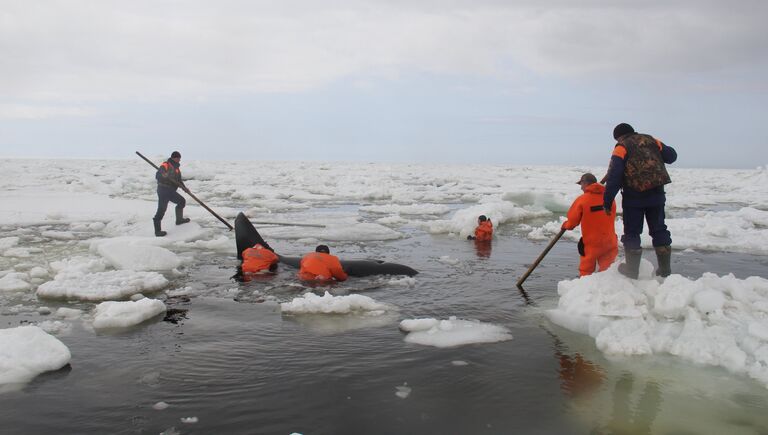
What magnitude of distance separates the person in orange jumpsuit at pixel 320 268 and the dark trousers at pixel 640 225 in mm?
3913

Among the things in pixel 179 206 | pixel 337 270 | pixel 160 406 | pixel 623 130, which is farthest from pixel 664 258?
pixel 179 206

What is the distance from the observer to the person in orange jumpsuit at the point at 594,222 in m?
6.50

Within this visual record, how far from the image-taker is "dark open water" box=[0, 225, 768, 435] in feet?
11.2

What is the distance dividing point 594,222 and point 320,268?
3788 mm

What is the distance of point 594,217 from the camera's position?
6.52 m

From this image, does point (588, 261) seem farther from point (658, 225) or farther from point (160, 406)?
point (160, 406)

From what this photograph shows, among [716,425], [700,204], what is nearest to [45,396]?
[716,425]

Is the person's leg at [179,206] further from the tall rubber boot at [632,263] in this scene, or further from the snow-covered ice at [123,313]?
the tall rubber boot at [632,263]

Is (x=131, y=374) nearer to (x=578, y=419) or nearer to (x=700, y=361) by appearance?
(x=578, y=419)

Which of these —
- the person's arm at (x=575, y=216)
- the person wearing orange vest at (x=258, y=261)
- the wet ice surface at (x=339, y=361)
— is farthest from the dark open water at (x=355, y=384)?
the person wearing orange vest at (x=258, y=261)

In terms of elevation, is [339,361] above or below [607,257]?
below

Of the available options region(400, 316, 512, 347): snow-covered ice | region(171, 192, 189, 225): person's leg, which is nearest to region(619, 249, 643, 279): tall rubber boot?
region(400, 316, 512, 347): snow-covered ice

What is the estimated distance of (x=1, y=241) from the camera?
984 centimetres

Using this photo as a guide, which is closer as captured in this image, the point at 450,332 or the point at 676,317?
the point at 676,317
